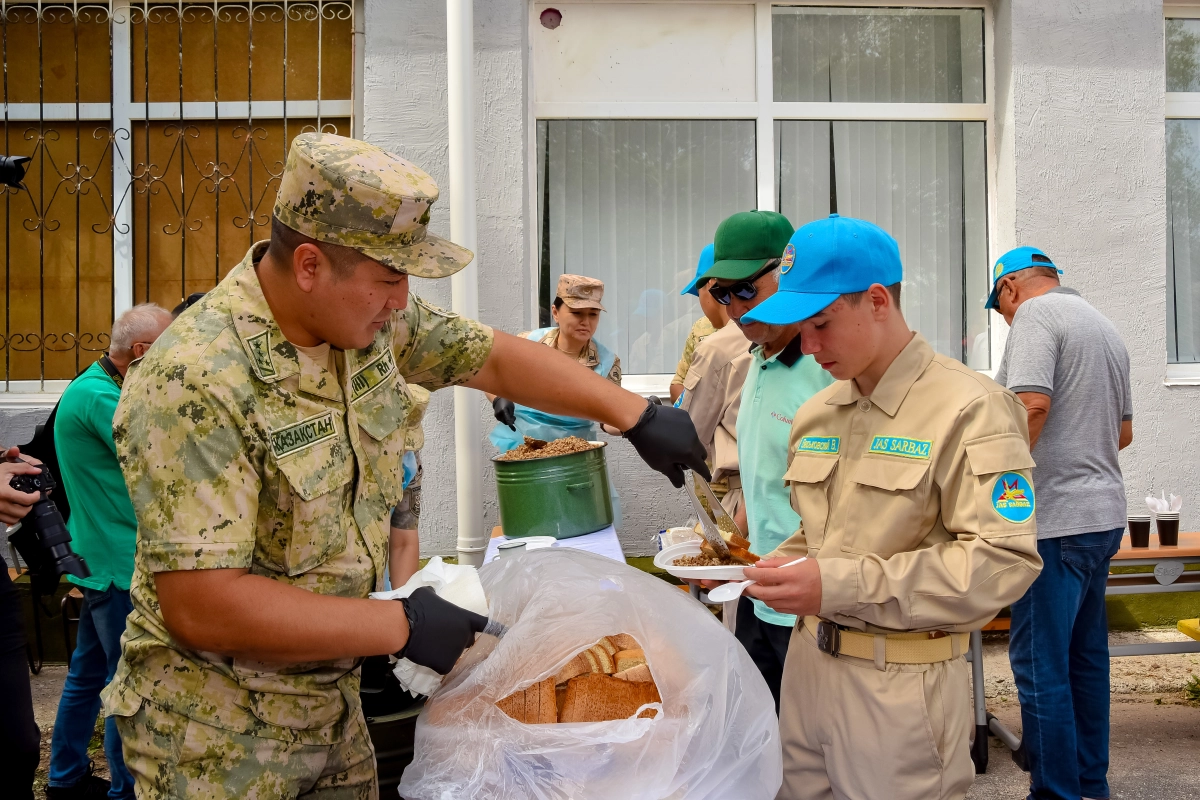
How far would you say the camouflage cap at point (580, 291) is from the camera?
16.6 ft

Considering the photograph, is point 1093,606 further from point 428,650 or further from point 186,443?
point 186,443

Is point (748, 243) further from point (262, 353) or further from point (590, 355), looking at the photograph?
point (590, 355)

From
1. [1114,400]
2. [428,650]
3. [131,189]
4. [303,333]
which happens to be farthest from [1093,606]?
[131,189]

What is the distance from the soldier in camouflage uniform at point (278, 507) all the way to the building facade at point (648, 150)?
3.90m

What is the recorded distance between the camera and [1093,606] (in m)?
3.51

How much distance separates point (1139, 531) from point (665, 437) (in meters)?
3.24

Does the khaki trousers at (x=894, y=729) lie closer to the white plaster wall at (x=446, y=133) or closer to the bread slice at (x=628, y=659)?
the bread slice at (x=628, y=659)

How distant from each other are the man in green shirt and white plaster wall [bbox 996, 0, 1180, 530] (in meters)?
4.90

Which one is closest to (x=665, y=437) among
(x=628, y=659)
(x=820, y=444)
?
(x=820, y=444)

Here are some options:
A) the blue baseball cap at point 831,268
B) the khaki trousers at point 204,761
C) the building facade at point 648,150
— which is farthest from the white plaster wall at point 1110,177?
the khaki trousers at point 204,761

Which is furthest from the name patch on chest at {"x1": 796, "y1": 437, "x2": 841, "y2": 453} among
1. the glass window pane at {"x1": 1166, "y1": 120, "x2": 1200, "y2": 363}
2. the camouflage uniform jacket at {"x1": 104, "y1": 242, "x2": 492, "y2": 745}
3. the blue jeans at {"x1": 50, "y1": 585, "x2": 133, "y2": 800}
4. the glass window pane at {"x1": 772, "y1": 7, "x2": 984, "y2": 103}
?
the glass window pane at {"x1": 1166, "y1": 120, "x2": 1200, "y2": 363}

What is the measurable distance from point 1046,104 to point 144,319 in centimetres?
505

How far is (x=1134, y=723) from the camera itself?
14.8 ft

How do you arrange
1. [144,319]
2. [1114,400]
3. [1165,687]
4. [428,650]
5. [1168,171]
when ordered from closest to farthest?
[428,650] → [1114,400] → [144,319] → [1165,687] → [1168,171]
